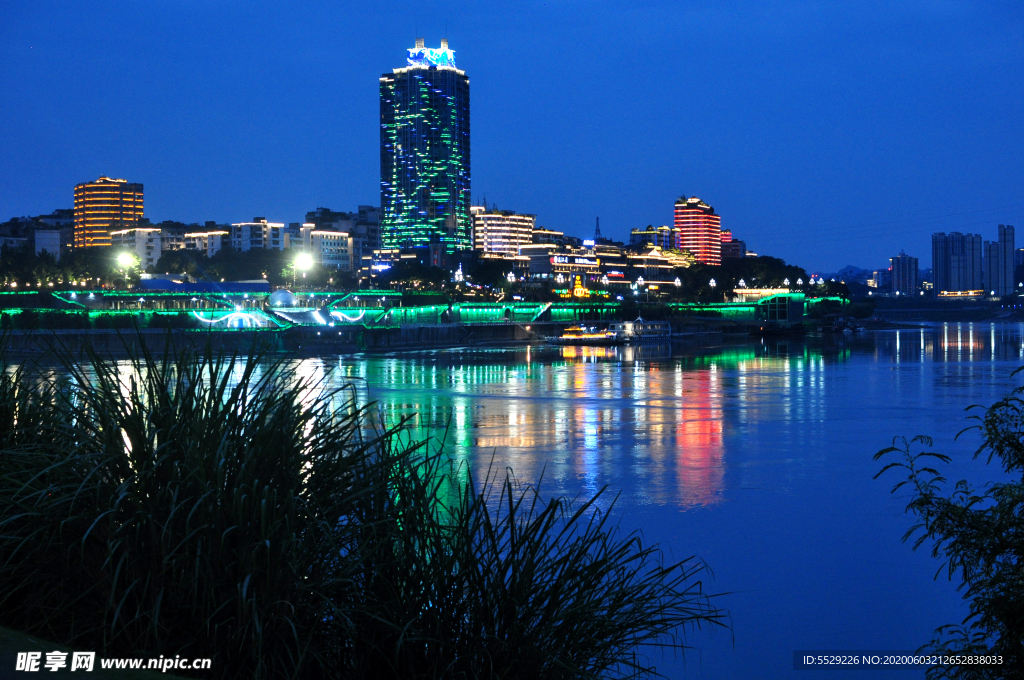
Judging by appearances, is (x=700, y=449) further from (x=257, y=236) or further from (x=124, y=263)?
(x=257, y=236)

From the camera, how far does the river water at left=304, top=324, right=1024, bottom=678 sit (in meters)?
9.85

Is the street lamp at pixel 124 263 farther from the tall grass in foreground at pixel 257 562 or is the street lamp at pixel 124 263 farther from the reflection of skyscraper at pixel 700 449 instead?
the tall grass in foreground at pixel 257 562

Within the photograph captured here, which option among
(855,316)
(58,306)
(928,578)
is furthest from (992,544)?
(855,316)

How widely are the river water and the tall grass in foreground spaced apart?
1.00 m

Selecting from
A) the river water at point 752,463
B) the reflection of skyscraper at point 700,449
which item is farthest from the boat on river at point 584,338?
the reflection of skyscraper at point 700,449

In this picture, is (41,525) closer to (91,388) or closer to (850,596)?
(91,388)

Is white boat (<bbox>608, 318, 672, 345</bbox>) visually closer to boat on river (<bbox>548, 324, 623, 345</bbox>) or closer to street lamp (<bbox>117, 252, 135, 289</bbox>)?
boat on river (<bbox>548, 324, 623, 345</bbox>)

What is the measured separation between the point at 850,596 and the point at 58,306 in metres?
92.3

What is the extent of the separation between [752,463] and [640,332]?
75428mm

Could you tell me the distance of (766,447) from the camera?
21.7 metres

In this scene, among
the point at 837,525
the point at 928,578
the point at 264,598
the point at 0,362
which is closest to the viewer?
the point at 264,598

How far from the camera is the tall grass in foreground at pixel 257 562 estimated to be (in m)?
4.84

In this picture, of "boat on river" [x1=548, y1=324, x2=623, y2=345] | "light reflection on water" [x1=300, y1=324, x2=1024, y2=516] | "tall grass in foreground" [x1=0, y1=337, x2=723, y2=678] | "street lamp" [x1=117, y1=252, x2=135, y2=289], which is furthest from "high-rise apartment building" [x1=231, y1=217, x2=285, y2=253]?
"tall grass in foreground" [x1=0, y1=337, x2=723, y2=678]

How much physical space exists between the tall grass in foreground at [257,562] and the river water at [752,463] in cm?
100
